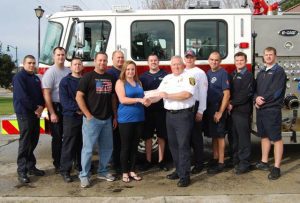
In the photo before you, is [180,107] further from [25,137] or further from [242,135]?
[25,137]

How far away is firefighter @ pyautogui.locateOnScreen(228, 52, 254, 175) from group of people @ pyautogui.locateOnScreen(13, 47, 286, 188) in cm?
2

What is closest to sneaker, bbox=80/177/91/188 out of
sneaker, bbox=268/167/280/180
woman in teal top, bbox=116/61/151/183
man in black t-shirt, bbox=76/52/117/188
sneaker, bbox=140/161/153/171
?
man in black t-shirt, bbox=76/52/117/188

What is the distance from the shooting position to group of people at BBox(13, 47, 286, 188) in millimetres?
5703

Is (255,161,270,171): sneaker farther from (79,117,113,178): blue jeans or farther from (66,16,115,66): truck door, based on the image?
(66,16,115,66): truck door

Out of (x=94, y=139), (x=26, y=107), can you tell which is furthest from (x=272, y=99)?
(x=26, y=107)

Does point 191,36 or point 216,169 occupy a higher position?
point 191,36

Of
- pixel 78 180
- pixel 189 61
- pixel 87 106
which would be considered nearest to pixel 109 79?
pixel 87 106

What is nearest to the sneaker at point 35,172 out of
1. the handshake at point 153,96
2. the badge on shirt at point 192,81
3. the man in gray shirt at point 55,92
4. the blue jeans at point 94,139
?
the man in gray shirt at point 55,92

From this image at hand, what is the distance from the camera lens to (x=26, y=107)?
596 cm

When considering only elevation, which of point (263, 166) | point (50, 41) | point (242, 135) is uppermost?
point (50, 41)

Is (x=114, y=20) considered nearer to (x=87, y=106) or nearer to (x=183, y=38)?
(x=183, y=38)

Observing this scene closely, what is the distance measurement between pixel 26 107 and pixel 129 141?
1629 millimetres

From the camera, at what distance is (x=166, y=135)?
6465mm

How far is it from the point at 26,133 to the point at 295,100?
14.8 ft
